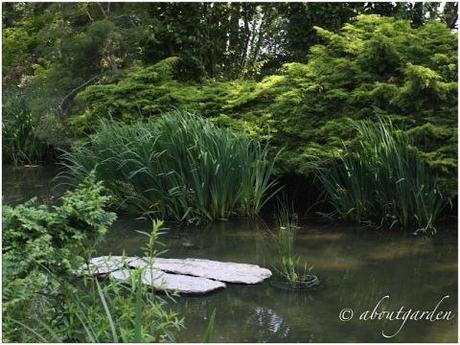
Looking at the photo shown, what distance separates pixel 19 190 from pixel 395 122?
5472 mm

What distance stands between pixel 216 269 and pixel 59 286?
212 cm

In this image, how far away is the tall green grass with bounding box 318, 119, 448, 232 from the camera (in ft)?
20.4

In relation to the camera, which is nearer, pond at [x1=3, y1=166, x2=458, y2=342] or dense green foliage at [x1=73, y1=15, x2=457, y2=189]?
pond at [x1=3, y1=166, x2=458, y2=342]

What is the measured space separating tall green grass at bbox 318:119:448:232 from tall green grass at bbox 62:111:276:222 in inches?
32.5

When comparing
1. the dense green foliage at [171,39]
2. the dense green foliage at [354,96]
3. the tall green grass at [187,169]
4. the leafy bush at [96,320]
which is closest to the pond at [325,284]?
the tall green grass at [187,169]

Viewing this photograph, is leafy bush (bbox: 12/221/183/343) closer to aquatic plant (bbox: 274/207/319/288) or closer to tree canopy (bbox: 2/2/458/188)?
aquatic plant (bbox: 274/207/319/288)

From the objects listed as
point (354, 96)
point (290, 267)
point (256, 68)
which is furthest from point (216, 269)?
point (256, 68)

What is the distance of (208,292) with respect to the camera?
4.66m

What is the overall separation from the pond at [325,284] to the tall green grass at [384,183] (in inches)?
9.9

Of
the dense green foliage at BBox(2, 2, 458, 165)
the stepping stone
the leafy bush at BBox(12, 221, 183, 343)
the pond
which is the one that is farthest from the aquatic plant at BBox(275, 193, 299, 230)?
the leafy bush at BBox(12, 221, 183, 343)

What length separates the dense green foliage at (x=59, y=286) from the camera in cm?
291

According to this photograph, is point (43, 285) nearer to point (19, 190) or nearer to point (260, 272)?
point (260, 272)

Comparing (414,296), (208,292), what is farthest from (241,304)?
(414,296)

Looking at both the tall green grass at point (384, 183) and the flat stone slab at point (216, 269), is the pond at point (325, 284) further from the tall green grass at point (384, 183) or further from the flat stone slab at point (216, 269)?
the tall green grass at point (384, 183)
